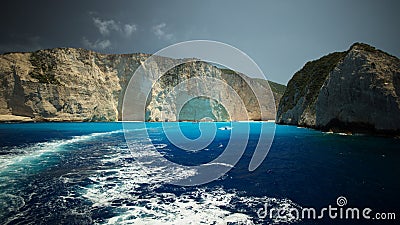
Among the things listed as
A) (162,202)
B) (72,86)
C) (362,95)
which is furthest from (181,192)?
(72,86)

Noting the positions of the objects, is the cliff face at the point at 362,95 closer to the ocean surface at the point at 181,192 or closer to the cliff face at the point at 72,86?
the ocean surface at the point at 181,192

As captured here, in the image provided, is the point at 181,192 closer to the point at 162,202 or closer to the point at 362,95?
the point at 162,202

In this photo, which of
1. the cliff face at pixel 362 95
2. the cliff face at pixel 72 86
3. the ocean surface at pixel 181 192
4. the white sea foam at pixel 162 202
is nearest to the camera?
the white sea foam at pixel 162 202

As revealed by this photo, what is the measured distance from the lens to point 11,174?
13.3m

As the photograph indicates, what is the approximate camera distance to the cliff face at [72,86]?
79.7 metres

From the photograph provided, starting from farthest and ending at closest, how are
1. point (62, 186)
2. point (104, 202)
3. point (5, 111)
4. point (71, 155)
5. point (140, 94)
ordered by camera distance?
1. point (140, 94)
2. point (5, 111)
3. point (71, 155)
4. point (62, 186)
5. point (104, 202)

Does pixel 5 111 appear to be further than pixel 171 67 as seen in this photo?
No

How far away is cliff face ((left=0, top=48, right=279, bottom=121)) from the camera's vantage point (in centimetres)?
7973

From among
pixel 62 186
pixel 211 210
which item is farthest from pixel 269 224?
pixel 62 186

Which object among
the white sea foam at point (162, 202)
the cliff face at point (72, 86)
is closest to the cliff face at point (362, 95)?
the white sea foam at point (162, 202)

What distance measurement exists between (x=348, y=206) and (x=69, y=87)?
318 ft

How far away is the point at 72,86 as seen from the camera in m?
86.1

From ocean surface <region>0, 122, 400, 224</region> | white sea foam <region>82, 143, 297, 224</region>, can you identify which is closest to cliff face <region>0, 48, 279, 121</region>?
ocean surface <region>0, 122, 400, 224</region>

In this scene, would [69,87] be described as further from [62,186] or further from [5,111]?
[62,186]
